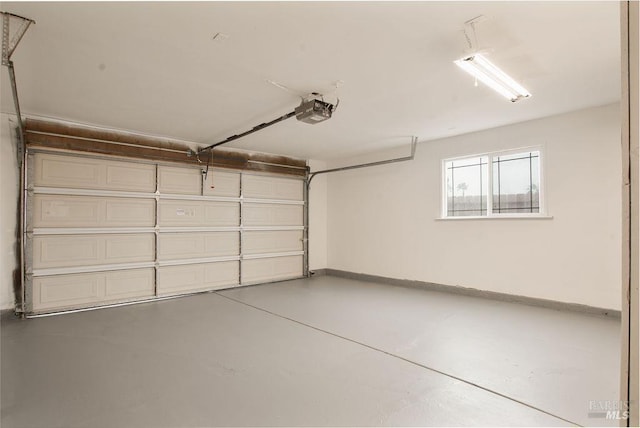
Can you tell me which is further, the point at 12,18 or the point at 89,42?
the point at 89,42

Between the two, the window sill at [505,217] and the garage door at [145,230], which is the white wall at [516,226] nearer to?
the window sill at [505,217]

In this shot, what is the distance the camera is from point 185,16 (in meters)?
2.23

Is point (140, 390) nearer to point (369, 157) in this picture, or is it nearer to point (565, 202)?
point (565, 202)

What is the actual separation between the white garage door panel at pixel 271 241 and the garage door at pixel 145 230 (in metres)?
0.02

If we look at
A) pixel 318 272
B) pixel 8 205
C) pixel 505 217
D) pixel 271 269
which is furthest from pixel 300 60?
pixel 318 272

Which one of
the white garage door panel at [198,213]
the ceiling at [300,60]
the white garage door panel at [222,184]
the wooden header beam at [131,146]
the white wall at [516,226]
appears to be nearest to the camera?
the ceiling at [300,60]

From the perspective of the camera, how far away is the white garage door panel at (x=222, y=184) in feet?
19.1

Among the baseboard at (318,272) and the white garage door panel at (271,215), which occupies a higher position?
the white garage door panel at (271,215)

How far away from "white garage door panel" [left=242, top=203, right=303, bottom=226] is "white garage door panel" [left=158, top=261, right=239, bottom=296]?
0.88 m

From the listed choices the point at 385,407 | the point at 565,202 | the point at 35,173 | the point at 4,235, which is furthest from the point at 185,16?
the point at 565,202

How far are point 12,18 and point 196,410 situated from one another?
284cm

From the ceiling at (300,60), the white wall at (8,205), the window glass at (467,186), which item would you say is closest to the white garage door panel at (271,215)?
the ceiling at (300,60)

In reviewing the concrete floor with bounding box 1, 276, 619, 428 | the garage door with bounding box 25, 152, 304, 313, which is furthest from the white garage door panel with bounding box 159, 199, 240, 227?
the concrete floor with bounding box 1, 276, 619, 428

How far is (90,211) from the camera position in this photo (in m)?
4.64
